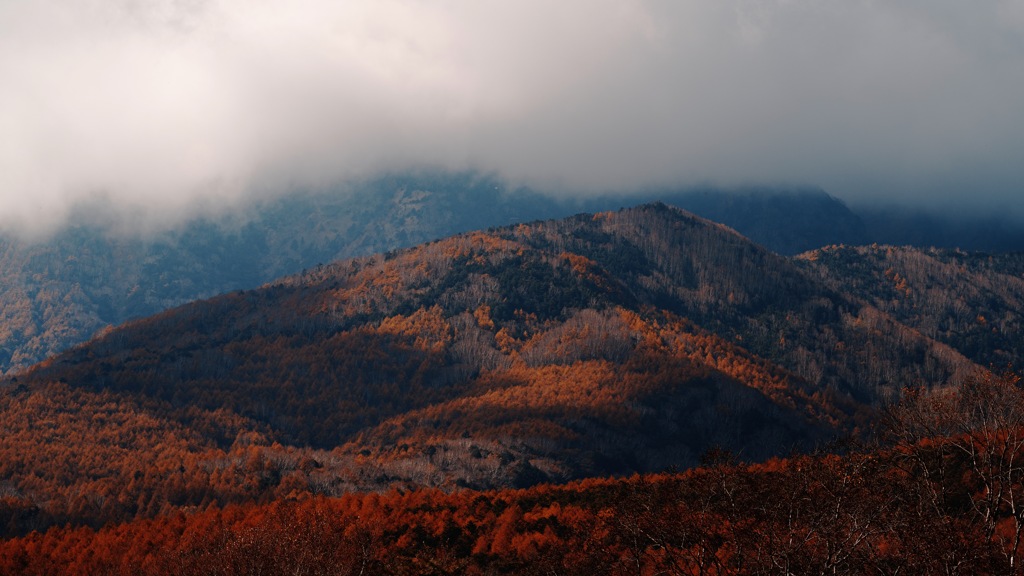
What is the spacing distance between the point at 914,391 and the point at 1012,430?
7655 millimetres

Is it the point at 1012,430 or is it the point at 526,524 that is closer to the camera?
the point at 1012,430

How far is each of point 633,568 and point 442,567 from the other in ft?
245

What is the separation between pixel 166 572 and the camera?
146 m

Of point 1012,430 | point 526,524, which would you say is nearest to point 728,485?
point 1012,430

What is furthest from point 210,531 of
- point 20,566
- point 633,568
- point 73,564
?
point 633,568

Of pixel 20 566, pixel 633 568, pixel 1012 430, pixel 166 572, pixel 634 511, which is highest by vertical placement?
pixel 1012 430

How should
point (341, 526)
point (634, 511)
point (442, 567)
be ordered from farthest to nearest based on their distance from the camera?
point (341, 526)
point (442, 567)
point (634, 511)

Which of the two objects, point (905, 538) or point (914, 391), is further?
point (914, 391)

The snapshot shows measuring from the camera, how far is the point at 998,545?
6475cm

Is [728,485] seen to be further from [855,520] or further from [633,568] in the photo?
[633,568]

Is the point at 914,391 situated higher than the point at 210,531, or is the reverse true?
the point at 914,391

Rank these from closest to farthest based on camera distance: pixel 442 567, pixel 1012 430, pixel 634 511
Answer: pixel 1012 430, pixel 634 511, pixel 442 567

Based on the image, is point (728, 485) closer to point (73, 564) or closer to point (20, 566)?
point (73, 564)

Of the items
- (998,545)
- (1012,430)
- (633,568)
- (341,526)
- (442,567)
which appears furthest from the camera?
(341,526)
